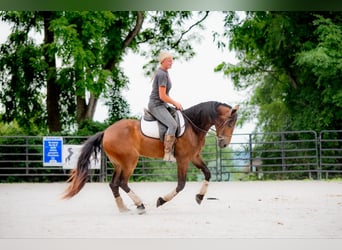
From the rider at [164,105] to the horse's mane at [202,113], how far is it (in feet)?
0.34

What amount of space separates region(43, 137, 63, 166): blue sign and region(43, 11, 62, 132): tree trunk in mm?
165

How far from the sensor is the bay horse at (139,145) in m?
6.79

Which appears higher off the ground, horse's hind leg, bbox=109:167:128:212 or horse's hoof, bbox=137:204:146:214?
horse's hind leg, bbox=109:167:128:212

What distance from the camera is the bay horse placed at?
6.79m

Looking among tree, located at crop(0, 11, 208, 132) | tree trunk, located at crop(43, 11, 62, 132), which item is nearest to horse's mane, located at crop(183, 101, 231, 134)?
tree, located at crop(0, 11, 208, 132)

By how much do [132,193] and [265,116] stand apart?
10.6 feet

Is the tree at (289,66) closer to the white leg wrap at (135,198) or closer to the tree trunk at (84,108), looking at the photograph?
the tree trunk at (84,108)

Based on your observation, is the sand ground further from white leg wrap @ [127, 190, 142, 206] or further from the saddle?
the saddle

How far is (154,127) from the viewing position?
6836 mm

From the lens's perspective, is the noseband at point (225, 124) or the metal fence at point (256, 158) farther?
the metal fence at point (256, 158)

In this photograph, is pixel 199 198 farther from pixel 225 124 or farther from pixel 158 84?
pixel 158 84

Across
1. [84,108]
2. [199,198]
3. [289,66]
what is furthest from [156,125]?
[289,66]

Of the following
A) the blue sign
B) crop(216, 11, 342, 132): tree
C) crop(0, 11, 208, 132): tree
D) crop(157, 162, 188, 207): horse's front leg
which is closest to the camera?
crop(157, 162, 188, 207): horse's front leg

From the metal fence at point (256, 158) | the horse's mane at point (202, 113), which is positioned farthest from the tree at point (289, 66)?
the horse's mane at point (202, 113)
